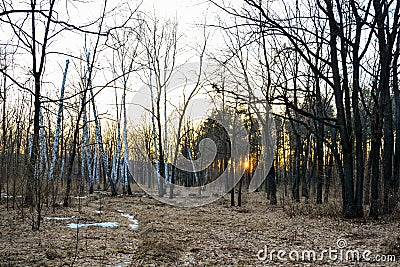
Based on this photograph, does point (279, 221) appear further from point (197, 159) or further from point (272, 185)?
point (197, 159)

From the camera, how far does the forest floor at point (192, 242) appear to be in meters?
6.05

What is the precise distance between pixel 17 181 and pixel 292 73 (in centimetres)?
1377

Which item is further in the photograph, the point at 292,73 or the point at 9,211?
the point at 292,73

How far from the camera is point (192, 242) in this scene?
8.00m

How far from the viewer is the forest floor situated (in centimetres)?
605

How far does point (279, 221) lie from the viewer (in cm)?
1141

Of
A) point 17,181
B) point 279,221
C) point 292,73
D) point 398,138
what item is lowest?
point 279,221

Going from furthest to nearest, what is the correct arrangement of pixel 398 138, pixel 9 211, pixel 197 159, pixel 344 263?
pixel 197 159
pixel 398 138
pixel 9 211
pixel 344 263

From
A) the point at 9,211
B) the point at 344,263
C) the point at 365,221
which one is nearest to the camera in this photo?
the point at 344,263

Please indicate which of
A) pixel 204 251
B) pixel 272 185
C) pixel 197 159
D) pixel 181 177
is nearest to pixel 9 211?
pixel 204 251

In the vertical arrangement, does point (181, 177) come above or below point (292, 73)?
below

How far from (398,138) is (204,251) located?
9.20 meters

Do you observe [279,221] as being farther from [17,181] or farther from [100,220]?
[17,181]

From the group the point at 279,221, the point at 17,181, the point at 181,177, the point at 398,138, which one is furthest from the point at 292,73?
the point at 181,177
